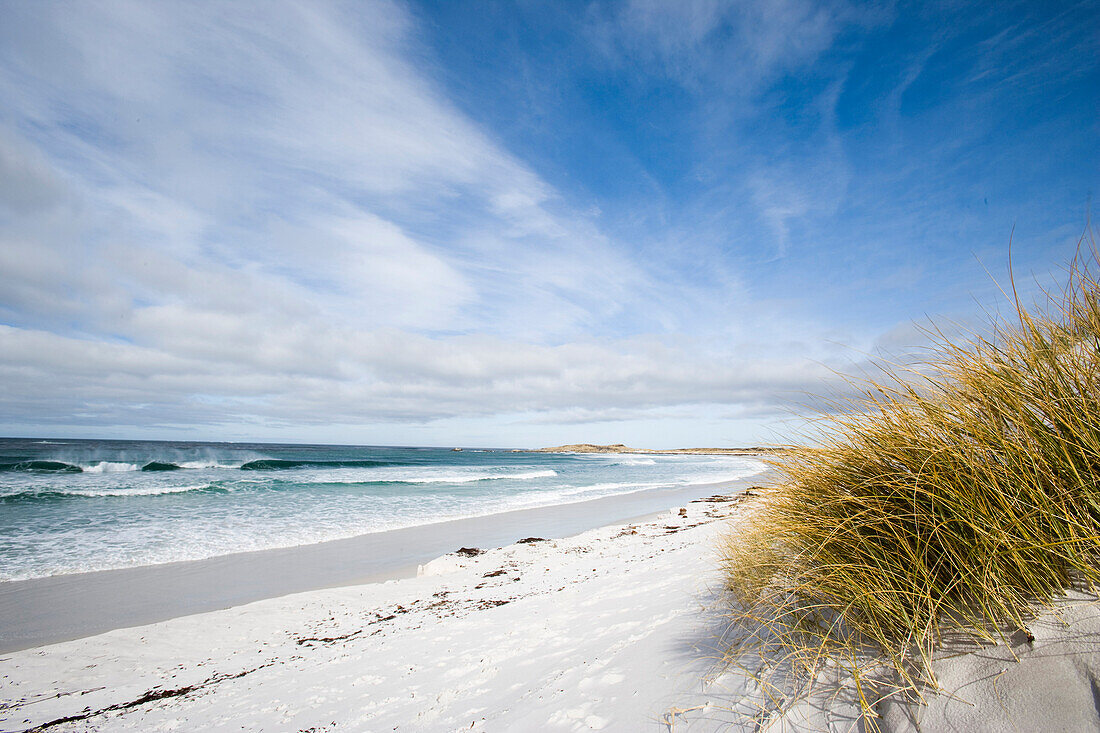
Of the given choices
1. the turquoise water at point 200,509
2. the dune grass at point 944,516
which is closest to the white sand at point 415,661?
the dune grass at point 944,516

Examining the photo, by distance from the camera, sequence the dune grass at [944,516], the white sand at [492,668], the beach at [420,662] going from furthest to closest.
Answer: the beach at [420,662], the dune grass at [944,516], the white sand at [492,668]

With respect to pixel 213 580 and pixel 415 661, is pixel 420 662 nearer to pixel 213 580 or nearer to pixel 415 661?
pixel 415 661

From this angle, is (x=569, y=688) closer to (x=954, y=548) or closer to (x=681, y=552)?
(x=954, y=548)

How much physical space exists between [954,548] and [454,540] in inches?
463

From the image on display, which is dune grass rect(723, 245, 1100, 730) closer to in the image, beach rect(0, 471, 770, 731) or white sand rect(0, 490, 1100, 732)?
white sand rect(0, 490, 1100, 732)

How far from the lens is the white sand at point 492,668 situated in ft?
5.26

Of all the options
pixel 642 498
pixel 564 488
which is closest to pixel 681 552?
pixel 642 498

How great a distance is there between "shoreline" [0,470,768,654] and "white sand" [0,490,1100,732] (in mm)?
752

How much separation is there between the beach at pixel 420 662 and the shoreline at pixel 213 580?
690mm

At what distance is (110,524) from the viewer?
43.3 feet

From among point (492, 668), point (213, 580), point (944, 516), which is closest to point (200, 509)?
point (213, 580)

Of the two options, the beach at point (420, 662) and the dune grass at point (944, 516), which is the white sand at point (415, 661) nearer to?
the beach at point (420, 662)

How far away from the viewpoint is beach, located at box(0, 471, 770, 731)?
270 centimetres

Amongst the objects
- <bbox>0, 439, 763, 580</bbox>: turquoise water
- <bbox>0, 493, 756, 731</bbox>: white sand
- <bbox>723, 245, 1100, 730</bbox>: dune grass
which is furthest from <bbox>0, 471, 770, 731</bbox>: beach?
<bbox>0, 439, 763, 580</bbox>: turquoise water
